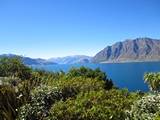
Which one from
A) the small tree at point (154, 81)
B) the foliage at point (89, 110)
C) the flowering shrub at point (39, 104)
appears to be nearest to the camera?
the foliage at point (89, 110)

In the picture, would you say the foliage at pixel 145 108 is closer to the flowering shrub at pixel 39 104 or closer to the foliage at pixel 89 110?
the foliage at pixel 89 110

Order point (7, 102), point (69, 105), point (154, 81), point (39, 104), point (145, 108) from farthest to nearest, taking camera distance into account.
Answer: point (154, 81) < point (7, 102) < point (39, 104) < point (69, 105) < point (145, 108)

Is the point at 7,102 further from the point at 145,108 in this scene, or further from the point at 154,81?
the point at 154,81

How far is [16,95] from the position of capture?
19859 mm

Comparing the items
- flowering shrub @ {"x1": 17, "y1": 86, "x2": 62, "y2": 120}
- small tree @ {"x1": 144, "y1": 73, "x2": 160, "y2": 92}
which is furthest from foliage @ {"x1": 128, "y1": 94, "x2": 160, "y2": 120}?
small tree @ {"x1": 144, "y1": 73, "x2": 160, "y2": 92}

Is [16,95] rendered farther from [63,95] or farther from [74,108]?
[74,108]

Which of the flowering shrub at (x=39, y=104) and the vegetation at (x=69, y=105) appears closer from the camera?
the vegetation at (x=69, y=105)

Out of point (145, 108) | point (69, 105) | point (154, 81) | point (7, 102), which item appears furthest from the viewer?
point (154, 81)

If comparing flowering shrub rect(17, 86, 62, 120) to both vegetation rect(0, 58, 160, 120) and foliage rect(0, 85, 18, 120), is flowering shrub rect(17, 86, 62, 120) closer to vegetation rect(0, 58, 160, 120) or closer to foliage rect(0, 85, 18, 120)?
vegetation rect(0, 58, 160, 120)

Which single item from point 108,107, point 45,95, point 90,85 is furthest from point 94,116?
point 90,85

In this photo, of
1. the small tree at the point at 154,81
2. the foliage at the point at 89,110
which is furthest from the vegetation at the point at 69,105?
the small tree at the point at 154,81

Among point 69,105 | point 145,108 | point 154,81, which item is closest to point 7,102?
point 69,105

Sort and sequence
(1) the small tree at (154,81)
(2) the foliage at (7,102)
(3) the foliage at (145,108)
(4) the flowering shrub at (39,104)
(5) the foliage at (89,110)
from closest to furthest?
(3) the foliage at (145,108) < (5) the foliage at (89,110) < (4) the flowering shrub at (39,104) < (2) the foliage at (7,102) < (1) the small tree at (154,81)

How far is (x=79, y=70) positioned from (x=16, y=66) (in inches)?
395
